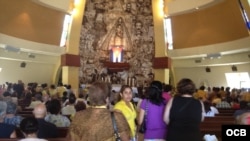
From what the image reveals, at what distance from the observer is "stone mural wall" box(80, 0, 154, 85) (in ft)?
62.2

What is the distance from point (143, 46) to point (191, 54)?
317 centimetres

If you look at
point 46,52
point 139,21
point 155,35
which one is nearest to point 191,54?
point 155,35

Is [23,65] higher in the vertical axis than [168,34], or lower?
lower

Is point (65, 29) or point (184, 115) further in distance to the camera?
point (65, 29)

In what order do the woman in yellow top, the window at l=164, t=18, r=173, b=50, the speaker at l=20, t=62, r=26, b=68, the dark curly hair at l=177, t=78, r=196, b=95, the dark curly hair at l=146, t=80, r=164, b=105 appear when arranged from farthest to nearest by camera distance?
the window at l=164, t=18, r=173, b=50, the speaker at l=20, t=62, r=26, b=68, the woman in yellow top, the dark curly hair at l=146, t=80, r=164, b=105, the dark curly hair at l=177, t=78, r=196, b=95

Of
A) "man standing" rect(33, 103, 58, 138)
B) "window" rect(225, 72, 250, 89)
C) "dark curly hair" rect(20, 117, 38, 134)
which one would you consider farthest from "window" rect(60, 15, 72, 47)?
"dark curly hair" rect(20, 117, 38, 134)

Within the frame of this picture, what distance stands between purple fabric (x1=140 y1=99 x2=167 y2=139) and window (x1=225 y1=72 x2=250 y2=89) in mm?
13962

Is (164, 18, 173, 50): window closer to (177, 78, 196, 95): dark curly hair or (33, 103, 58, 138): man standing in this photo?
(33, 103, 58, 138): man standing

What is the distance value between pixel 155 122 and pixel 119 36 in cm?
1594

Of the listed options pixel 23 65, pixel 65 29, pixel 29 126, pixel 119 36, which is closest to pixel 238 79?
pixel 119 36

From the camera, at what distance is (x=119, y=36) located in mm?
19703

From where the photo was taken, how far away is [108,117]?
9.29 feet

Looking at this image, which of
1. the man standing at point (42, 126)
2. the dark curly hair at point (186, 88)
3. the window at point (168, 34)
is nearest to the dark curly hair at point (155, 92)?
the dark curly hair at point (186, 88)

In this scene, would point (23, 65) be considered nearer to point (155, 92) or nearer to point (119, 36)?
point (119, 36)
